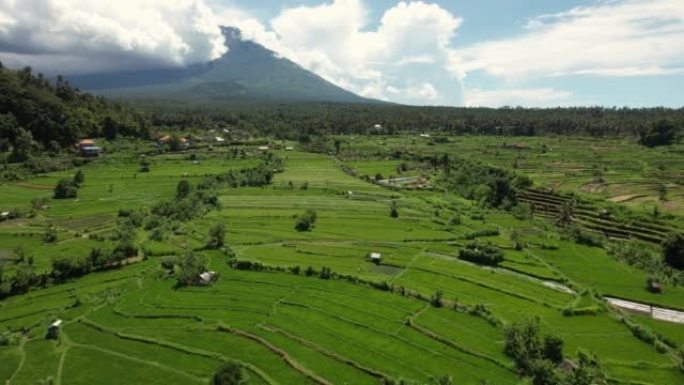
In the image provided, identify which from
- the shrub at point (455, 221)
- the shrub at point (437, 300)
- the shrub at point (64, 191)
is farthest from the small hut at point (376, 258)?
the shrub at point (64, 191)

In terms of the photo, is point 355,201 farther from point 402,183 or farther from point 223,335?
point 223,335

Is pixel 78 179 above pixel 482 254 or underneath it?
above

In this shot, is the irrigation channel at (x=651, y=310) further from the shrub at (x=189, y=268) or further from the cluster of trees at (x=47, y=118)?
the cluster of trees at (x=47, y=118)

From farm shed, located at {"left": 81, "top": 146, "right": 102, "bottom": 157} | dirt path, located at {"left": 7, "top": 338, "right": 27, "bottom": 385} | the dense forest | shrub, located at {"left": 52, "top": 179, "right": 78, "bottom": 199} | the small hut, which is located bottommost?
dirt path, located at {"left": 7, "top": 338, "right": 27, "bottom": 385}

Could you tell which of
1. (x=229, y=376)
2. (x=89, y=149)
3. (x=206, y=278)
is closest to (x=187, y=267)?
(x=206, y=278)

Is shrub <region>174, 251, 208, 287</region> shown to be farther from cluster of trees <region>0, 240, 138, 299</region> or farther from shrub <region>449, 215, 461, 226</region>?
shrub <region>449, 215, 461, 226</region>

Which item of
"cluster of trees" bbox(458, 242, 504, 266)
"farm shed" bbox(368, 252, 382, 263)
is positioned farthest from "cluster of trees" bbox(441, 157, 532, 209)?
"farm shed" bbox(368, 252, 382, 263)

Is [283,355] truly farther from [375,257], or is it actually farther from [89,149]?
[89,149]
